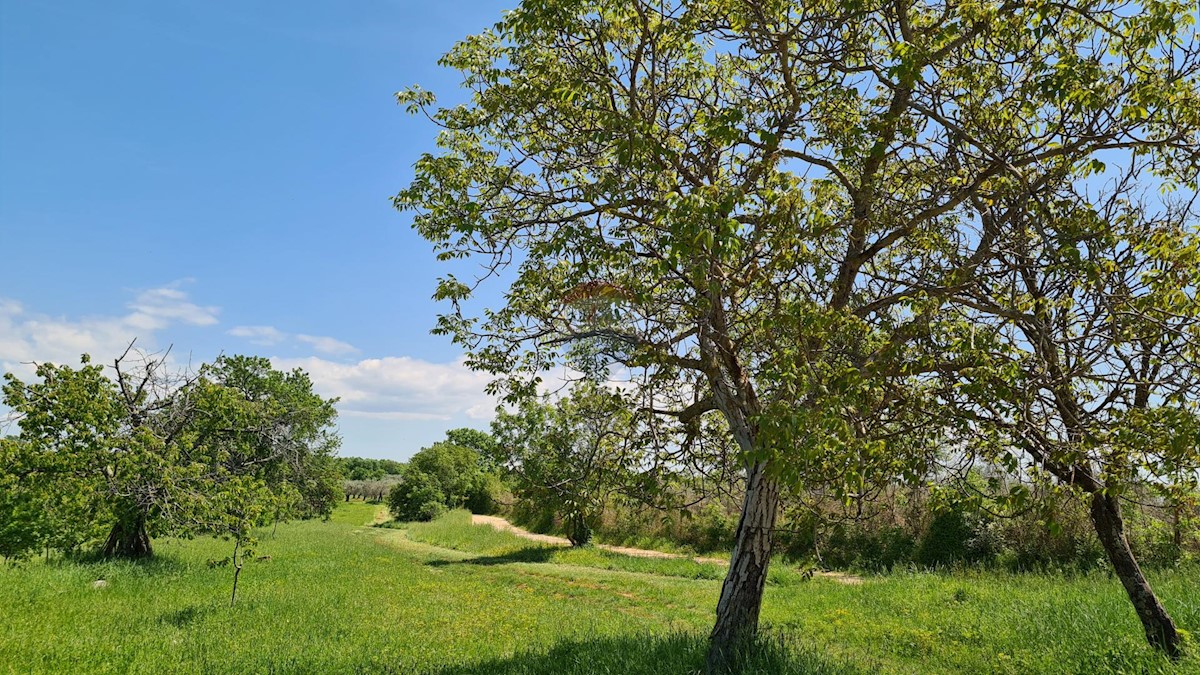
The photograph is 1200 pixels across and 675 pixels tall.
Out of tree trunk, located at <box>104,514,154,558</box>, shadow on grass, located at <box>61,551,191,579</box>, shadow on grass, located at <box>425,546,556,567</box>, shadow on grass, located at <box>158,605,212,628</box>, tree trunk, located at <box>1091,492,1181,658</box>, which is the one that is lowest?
shadow on grass, located at <box>425,546,556,567</box>

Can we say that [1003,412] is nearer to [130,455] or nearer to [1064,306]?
[1064,306]

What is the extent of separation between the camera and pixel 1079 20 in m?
6.41

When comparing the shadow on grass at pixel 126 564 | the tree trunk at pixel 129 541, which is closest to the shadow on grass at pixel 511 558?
the shadow on grass at pixel 126 564

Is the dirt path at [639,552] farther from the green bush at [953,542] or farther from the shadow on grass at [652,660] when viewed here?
the shadow on grass at [652,660]

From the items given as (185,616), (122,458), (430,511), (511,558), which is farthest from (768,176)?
(430,511)

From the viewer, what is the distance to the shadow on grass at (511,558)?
26172 mm

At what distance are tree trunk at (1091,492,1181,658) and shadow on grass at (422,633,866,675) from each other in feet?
11.7

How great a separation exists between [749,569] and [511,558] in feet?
74.7

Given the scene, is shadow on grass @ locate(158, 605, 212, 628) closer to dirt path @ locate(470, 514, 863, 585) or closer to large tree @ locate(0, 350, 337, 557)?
large tree @ locate(0, 350, 337, 557)

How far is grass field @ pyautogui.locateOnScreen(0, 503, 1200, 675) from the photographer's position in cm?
820

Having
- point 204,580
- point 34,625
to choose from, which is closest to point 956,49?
point 34,625

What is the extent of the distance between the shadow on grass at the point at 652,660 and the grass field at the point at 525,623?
37 millimetres

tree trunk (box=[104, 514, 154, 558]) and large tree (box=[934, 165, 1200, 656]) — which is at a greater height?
large tree (box=[934, 165, 1200, 656])

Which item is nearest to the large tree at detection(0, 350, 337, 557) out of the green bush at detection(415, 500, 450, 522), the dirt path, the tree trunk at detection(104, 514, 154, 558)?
the tree trunk at detection(104, 514, 154, 558)
